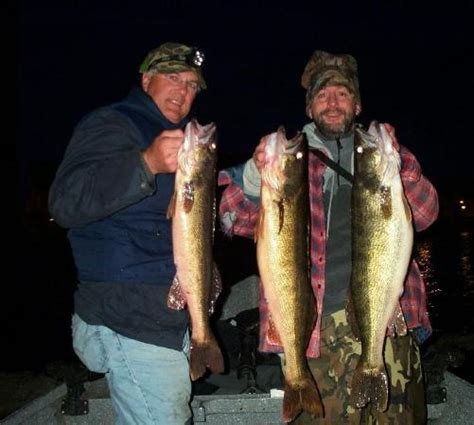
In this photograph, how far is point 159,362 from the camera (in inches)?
144

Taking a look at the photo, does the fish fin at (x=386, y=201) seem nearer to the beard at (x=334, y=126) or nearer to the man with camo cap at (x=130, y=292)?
the beard at (x=334, y=126)

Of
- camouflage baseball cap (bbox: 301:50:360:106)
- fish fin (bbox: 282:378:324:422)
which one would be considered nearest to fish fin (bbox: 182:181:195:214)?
fish fin (bbox: 282:378:324:422)

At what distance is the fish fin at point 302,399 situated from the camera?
359cm

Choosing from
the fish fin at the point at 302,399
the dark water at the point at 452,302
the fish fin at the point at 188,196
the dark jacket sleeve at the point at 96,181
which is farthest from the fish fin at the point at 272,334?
the dark water at the point at 452,302

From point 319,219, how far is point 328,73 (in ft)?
4.31

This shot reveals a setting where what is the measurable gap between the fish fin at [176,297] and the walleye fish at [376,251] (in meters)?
1.20

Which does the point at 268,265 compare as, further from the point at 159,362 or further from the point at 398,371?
the point at 398,371

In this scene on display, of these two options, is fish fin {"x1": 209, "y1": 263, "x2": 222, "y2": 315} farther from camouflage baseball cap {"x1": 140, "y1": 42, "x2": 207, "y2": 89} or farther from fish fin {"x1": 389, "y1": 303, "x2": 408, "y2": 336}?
camouflage baseball cap {"x1": 140, "y1": 42, "x2": 207, "y2": 89}

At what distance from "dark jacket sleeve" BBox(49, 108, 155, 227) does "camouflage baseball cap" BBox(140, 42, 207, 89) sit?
0.92 meters

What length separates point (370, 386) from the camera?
3.66 m

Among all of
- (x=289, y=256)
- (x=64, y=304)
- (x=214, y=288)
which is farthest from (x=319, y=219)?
(x=64, y=304)

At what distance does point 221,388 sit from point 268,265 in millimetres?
2752

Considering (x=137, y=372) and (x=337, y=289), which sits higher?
(x=337, y=289)

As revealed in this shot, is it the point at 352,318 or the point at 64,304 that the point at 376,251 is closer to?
the point at 352,318
